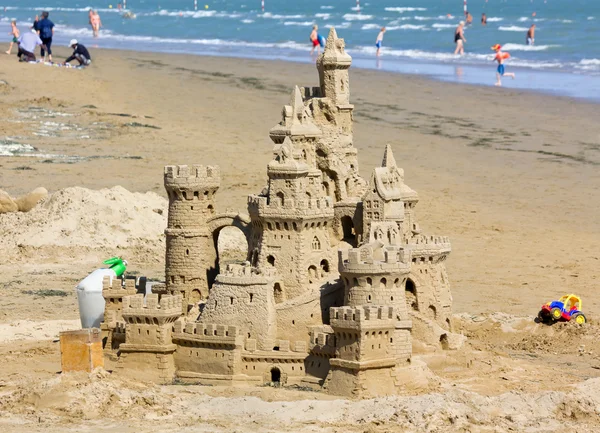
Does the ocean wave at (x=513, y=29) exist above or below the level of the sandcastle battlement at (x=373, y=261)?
above

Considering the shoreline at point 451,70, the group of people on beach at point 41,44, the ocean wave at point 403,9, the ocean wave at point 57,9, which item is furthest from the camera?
the ocean wave at point 57,9

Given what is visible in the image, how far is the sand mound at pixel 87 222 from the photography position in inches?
1513

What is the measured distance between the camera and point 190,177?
2892 centimetres

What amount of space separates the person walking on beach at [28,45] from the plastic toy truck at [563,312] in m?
47.2

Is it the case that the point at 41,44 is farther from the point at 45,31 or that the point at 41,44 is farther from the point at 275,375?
A: the point at 275,375

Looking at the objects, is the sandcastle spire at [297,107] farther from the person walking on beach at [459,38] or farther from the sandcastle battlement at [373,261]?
the person walking on beach at [459,38]

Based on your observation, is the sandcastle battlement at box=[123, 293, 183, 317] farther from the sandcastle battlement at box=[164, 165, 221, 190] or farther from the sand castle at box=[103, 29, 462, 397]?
the sandcastle battlement at box=[164, 165, 221, 190]

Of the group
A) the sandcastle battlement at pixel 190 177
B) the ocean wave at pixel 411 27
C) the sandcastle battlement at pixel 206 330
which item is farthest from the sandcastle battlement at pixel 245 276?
the ocean wave at pixel 411 27

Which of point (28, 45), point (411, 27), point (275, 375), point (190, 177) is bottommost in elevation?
point (275, 375)

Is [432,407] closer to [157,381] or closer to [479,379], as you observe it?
[479,379]

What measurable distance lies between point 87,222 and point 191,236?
10.5 meters

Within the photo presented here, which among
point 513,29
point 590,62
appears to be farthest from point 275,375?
point 513,29

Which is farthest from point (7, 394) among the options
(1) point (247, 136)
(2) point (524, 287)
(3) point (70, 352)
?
(1) point (247, 136)

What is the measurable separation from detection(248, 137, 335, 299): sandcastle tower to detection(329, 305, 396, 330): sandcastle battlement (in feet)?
7.13
